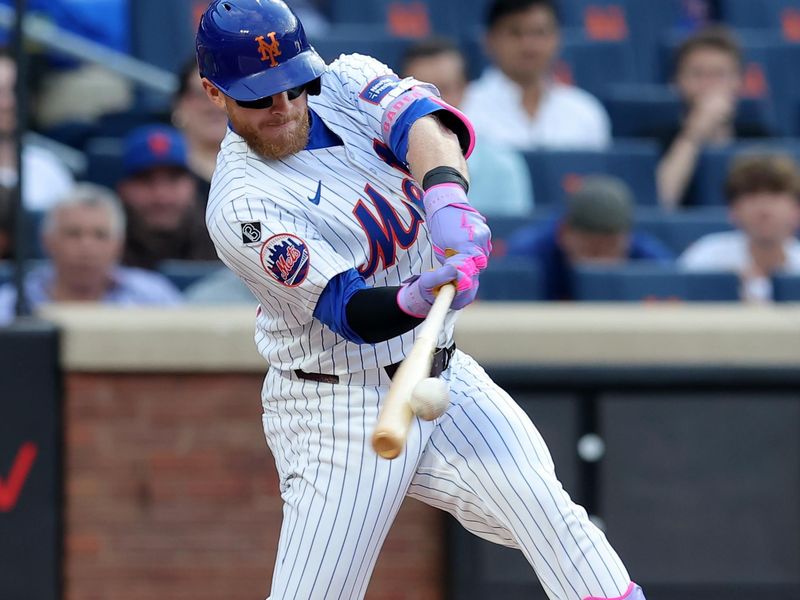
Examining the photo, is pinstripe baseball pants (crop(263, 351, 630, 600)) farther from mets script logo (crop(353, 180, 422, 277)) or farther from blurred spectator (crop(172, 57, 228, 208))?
blurred spectator (crop(172, 57, 228, 208))

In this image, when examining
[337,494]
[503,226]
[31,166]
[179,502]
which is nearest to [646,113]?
[503,226]

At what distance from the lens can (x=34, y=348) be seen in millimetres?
4449

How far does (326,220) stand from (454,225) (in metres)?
0.35

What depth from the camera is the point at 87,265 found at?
509cm

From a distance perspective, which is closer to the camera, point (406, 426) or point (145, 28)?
point (406, 426)

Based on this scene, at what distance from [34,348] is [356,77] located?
1.78 m

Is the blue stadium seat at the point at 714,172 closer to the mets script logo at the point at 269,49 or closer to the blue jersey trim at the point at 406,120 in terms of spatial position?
the blue jersey trim at the point at 406,120

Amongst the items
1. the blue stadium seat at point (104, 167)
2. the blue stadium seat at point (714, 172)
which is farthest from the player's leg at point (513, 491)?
the blue stadium seat at point (714, 172)

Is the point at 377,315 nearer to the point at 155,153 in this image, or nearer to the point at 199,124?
the point at 155,153

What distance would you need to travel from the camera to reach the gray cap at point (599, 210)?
525 cm

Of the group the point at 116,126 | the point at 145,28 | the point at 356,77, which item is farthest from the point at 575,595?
the point at 145,28

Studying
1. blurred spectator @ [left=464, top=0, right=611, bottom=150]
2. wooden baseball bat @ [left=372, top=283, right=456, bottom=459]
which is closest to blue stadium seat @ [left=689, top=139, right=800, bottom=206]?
blurred spectator @ [left=464, top=0, right=611, bottom=150]

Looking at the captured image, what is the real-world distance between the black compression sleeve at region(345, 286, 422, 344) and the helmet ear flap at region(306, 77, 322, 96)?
457 mm

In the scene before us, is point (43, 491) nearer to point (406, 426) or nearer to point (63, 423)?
point (63, 423)
